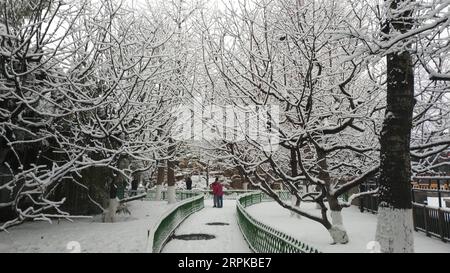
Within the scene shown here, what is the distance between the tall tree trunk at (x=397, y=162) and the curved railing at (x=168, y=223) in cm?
459

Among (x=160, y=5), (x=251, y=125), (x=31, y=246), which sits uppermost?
(x=160, y=5)

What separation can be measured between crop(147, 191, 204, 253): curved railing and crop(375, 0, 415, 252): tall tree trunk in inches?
181

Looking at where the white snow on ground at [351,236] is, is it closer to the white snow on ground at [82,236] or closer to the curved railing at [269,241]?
the curved railing at [269,241]

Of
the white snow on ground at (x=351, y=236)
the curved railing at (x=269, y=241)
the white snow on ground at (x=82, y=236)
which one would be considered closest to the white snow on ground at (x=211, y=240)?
the curved railing at (x=269, y=241)

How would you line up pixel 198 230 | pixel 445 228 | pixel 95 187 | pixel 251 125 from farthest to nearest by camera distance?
1. pixel 95 187
2. pixel 198 230
3. pixel 445 228
4. pixel 251 125

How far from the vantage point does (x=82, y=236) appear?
1294cm

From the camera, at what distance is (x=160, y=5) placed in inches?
824

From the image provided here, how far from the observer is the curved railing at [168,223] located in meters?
8.65

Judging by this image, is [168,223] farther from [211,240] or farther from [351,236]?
[351,236]

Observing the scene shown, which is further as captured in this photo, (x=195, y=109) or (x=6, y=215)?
Result: (x=6, y=215)

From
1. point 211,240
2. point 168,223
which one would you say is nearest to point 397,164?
point 211,240
